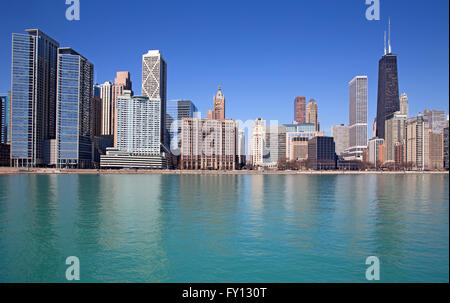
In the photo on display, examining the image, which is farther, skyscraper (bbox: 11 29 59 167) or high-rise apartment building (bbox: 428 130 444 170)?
skyscraper (bbox: 11 29 59 167)

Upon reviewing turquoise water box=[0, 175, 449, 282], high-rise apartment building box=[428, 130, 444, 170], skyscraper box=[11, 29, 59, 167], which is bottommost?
turquoise water box=[0, 175, 449, 282]

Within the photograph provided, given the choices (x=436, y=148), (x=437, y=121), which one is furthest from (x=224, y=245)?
(x=436, y=148)

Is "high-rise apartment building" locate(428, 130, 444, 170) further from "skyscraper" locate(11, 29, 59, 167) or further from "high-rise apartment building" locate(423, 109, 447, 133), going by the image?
"skyscraper" locate(11, 29, 59, 167)

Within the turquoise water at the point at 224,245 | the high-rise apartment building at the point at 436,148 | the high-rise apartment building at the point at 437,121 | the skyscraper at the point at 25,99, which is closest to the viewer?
the turquoise water at the point at 224,245

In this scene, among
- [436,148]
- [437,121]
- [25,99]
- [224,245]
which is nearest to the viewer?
[224,245]

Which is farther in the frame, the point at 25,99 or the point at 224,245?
the point at 25,99

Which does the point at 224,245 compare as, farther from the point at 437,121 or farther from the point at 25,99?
the point at 25,99

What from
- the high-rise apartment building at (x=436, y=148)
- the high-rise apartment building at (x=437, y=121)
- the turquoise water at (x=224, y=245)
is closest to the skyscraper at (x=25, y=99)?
the turquoise water at (x=224, y=245)

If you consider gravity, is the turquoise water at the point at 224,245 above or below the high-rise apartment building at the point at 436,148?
below

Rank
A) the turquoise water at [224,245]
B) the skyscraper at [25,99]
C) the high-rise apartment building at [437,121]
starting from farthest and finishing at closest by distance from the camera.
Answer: the skyscraper at [25,99] → the high-rise apartment building at [437,121] → the turquoise water at [224,245]

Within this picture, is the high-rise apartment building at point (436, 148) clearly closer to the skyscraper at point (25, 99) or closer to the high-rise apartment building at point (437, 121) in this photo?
the high-rise apartment building at point (437, 121)

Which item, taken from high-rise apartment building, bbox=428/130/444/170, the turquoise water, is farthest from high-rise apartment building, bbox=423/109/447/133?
the turquoise water

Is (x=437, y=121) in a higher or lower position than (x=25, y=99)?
lower
